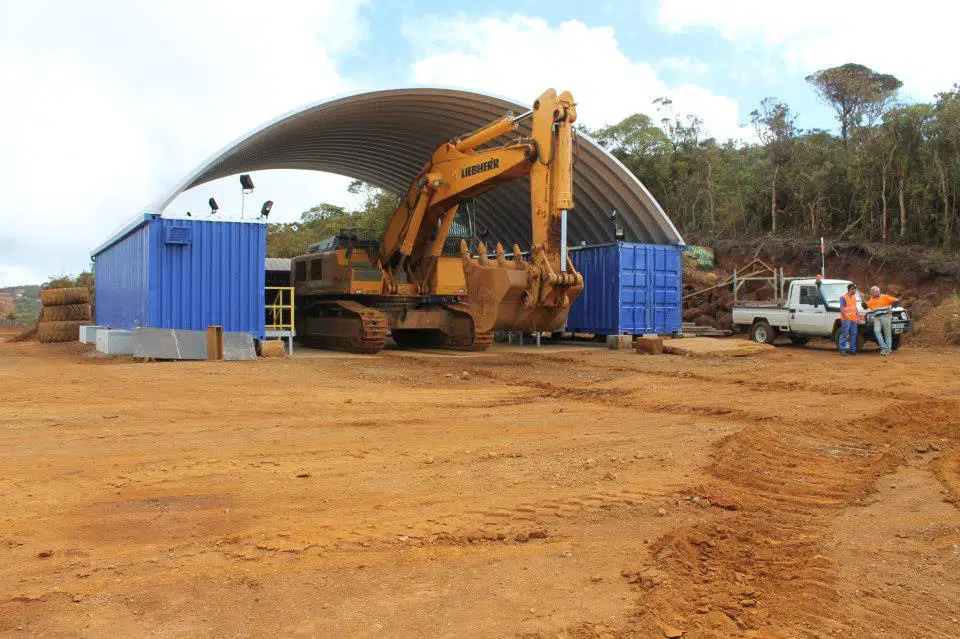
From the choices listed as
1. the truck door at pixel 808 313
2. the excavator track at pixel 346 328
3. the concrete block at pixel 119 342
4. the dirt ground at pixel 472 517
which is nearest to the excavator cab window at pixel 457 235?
the excavator track at pixel 346 328

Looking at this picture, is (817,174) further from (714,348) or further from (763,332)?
(714,348)

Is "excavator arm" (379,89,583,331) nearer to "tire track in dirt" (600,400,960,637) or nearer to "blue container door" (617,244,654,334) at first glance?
"blue container door" (617,244,654,334)

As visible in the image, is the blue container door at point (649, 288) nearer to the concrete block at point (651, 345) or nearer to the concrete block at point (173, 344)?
the concrete block at point (651, 345)

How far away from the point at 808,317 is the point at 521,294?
1053cm

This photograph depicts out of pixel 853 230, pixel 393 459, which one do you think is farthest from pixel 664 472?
pixel 853 230

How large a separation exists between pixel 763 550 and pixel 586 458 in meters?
2.30

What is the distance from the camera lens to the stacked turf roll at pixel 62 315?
24203 millimetres

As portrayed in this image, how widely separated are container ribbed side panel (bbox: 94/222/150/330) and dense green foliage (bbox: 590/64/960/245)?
83.1 ft

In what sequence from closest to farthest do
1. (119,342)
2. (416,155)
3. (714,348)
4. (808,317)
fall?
(119,342)
(714,348)
(808,317)
(416,155)

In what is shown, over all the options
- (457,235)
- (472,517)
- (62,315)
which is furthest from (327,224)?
(472,517)

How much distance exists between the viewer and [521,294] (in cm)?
1410

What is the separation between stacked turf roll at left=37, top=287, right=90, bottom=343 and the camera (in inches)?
953

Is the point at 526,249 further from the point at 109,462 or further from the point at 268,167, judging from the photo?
the point at 109,462

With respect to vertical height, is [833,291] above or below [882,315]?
above
